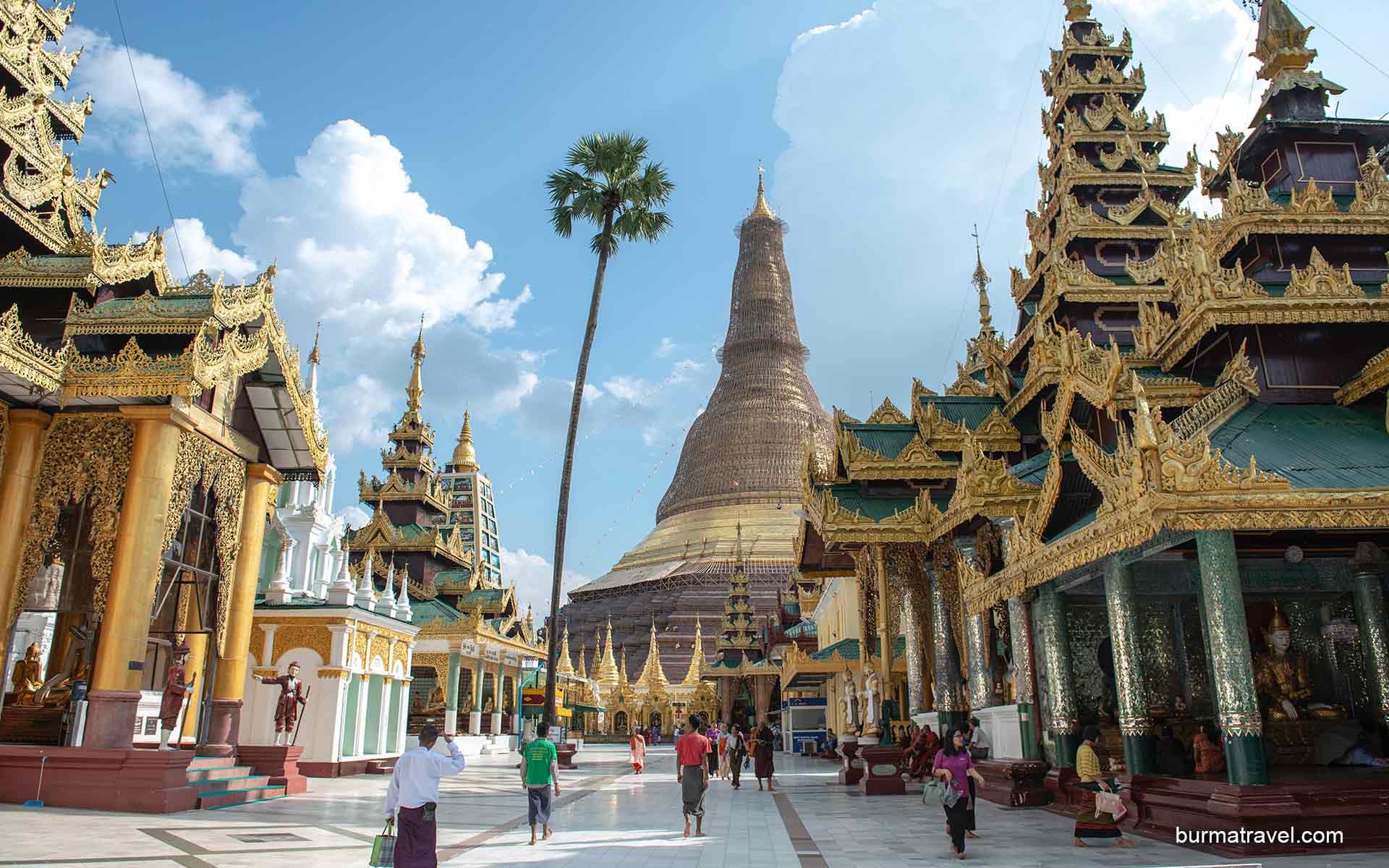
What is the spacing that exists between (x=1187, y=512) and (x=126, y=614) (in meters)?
12.7

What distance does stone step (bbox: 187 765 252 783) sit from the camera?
13540 millimetres

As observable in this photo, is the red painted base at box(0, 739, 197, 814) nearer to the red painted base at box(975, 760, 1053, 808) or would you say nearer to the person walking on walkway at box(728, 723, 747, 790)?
the red painted base at box(975, 760, 1053, 808)

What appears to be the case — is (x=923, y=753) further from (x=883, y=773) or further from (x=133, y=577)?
(x=133, y=577)

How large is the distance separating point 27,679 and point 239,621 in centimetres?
368

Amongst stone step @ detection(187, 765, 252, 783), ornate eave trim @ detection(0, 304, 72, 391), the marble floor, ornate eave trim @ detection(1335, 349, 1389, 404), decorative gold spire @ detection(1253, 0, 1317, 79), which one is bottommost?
the marble floor

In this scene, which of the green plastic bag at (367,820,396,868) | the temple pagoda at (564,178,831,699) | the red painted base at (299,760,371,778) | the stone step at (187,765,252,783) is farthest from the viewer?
the temple pagoda at (564,178,831,699)

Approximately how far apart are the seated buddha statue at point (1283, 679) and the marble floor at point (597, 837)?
3.51 m

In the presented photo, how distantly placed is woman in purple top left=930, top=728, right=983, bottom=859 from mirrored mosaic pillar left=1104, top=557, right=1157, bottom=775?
2.10 meters

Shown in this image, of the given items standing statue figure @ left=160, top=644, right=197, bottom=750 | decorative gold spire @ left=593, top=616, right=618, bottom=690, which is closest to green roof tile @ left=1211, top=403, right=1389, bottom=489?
standing statue figure @ left=160, top=644, right=197, bottom=750

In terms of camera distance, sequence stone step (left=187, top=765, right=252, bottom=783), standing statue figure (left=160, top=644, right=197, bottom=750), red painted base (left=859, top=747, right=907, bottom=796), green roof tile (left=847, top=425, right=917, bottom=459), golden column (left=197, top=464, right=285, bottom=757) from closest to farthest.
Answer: stone step (left=187, top=765, right=252, bottom=783) < standing statue figure (left=160, top=644, right=197, bottom=750) < golden column (left=197, top=464, right=285, bottom=757) < red painted base (left=859, top=747, right=907, bottom=796) < green roof tile (left=847, top=425, right=917, bottom=459)

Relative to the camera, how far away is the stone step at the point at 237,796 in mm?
13312

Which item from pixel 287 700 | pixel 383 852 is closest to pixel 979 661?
pixel 383 852

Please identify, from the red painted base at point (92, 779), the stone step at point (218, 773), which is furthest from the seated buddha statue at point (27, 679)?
the red painted base at point (92, 779)

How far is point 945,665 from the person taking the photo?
59.6 feet
